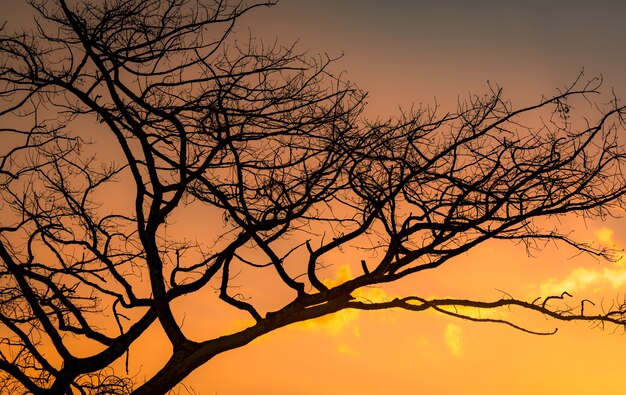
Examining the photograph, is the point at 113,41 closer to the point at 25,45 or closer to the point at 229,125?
the point at 25,45

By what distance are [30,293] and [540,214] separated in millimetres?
7478

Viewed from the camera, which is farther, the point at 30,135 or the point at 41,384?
the point at 30,135

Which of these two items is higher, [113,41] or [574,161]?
[113,41]

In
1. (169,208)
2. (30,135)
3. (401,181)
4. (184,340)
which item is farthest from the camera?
(30,135)

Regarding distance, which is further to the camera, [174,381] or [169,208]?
[169,208]

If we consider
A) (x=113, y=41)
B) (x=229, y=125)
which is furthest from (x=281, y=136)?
(x=113, y=41)

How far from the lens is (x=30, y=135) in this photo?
13242mm

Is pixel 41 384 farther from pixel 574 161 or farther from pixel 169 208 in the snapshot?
pixel 574 161

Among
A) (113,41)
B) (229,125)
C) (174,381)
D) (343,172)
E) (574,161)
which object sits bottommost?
(174,381)

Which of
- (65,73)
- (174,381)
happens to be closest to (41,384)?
(174,381)

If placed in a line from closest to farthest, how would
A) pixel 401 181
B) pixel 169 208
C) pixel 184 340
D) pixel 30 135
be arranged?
1. pixel 401 181
2. pixel 184 340
3. pixel 169 208
4. pixel 30 135

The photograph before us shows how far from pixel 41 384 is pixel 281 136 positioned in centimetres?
524

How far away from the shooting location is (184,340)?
11.6 meters

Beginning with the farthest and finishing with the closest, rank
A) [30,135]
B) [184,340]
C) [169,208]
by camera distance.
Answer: [30,135], [169,208], [184,340]
